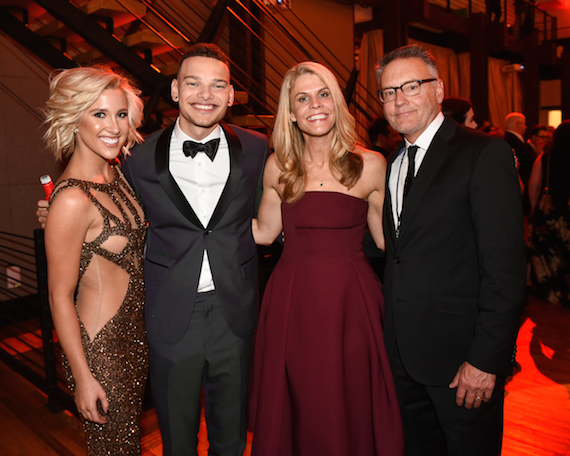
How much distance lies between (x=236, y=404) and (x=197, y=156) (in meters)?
1.06

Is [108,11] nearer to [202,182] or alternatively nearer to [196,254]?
[202,182]

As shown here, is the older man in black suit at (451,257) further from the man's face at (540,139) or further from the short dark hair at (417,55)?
the man's face at (540,139)

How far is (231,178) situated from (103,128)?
51cm

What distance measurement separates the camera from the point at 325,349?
6.47 ft

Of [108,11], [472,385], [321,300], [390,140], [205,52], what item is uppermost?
[108,11]

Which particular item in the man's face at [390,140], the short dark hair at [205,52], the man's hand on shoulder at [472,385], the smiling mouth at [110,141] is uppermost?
the short dark hair at [205,52]

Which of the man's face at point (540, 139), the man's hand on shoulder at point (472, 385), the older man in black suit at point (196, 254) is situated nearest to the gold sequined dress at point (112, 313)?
the older man in black suit at point (196, 254)

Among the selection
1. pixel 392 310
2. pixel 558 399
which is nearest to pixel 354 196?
pixel 392 310

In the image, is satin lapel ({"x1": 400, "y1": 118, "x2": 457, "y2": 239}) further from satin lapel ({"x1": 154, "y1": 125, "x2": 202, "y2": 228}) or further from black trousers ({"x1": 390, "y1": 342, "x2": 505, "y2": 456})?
satin lapel ({"x1": 154, "y1": 125, "x2": 202, "y2": 228})

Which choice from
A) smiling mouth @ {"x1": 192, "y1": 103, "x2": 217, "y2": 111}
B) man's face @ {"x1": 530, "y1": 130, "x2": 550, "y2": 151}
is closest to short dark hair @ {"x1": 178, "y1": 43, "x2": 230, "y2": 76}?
smiling mouth @ {"x1": 192, "y1": 103, "x2": 217, "y2": 111}

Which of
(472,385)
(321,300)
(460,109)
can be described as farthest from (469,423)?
(460,109)

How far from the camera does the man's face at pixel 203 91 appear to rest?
1.91 meters

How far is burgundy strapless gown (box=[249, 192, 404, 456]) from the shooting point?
1.96 meters

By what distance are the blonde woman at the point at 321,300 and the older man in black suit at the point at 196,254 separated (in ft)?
0.45
